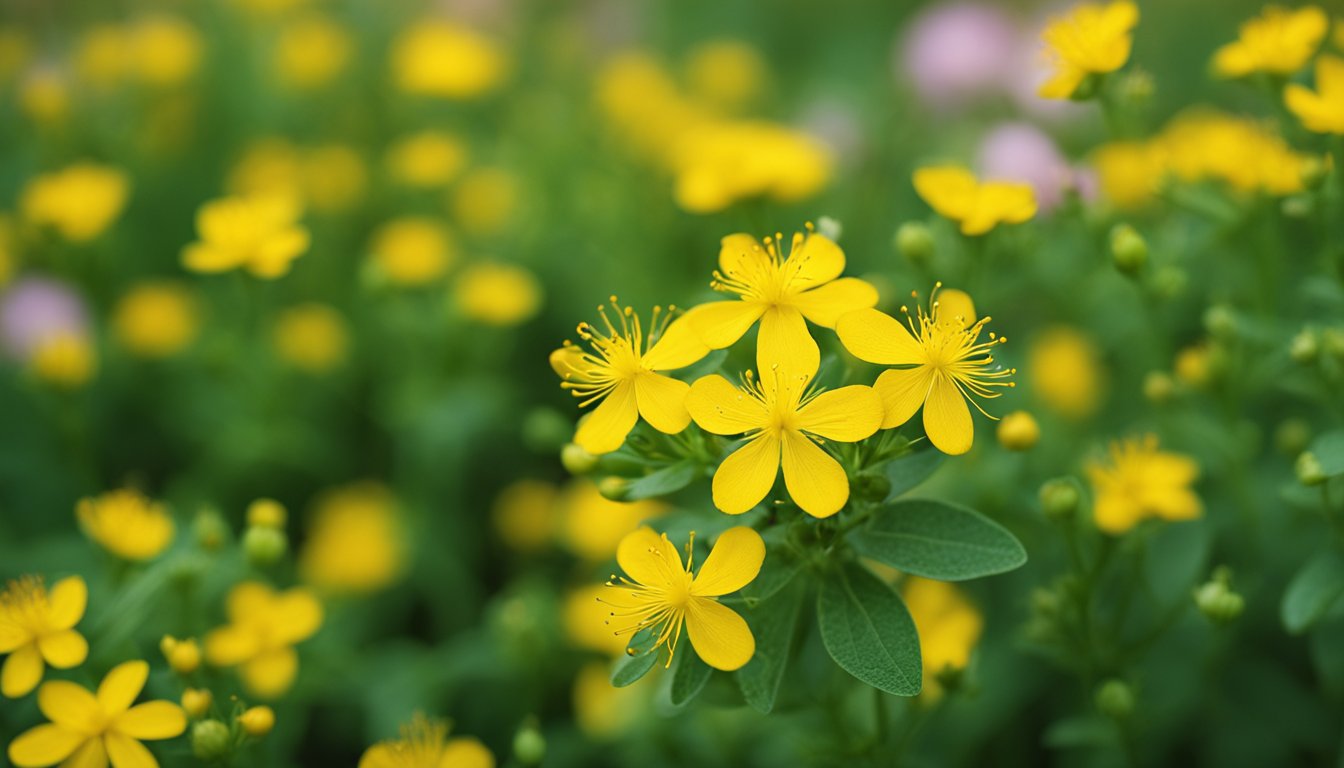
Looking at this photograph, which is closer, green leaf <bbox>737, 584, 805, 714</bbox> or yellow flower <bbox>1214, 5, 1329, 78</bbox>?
green leaf <bbox>737, 584, 805, 714</bbox>

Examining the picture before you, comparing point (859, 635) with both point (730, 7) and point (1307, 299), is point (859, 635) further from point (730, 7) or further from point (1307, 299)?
point (730, 7)

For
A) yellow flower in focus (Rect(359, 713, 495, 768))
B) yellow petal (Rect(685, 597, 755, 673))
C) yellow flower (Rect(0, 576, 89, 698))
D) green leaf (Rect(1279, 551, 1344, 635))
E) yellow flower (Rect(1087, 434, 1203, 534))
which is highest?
yellow petal (Rect(685, 597, 755, 673))

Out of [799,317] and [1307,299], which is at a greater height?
[799,317]

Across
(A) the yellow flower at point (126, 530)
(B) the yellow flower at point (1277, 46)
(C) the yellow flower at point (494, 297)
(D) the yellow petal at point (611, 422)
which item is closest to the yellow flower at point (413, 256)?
(C) the yellow flower at point (494, 297)

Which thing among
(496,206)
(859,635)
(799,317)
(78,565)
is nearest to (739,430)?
(799,317)

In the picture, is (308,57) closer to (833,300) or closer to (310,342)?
(310,342)

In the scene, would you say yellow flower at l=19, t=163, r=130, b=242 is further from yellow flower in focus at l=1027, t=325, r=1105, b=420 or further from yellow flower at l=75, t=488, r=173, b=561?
yellow flower in focus at l=1027, t=325, r=1105, b=420

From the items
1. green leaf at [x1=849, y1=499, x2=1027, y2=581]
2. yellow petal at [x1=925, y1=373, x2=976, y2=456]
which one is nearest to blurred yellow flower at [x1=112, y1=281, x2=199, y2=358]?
green leaf at [x1=849, y1=499, x2=1027, y2=581]
